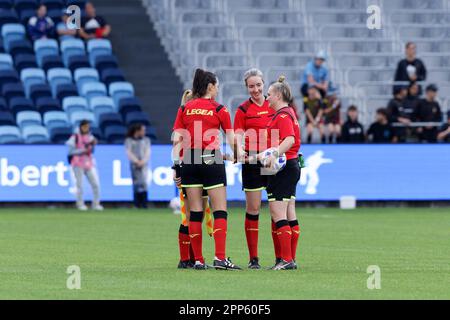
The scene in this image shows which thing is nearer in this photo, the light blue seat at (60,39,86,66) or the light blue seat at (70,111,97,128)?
the light blue seat at (70,111,97,128)

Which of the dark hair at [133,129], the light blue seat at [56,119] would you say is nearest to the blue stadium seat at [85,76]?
the light blue seat at [56,119]

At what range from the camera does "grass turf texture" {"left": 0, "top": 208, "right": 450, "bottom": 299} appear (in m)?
13.8

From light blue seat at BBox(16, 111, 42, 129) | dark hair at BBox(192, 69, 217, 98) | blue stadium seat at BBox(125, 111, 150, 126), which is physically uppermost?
dark hair at BBox(192, 69, 217, 98)

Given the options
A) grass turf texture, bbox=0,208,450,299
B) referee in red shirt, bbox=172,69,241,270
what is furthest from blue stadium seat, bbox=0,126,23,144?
referee in red shirt, bbox=172,69,241,270

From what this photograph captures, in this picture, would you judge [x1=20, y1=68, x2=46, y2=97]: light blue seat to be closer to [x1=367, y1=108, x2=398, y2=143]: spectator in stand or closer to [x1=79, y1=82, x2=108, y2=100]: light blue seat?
[x1=79, y1=82, x2=108, y2=100]: light blue seat

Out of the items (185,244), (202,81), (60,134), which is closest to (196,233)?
(185,244)

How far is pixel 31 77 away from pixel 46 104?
1.03m

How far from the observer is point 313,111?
33.6 m

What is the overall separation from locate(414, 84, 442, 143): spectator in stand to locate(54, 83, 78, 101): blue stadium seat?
8.39 m

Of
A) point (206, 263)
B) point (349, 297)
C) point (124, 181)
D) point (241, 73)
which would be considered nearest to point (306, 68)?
point (241, 73)

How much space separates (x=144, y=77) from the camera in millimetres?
36750

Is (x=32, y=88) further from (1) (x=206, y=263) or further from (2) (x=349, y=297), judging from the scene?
(2) (x=349, y=297)

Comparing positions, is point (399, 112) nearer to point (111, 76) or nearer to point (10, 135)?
point (111, 76)

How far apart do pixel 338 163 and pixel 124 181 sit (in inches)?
197
